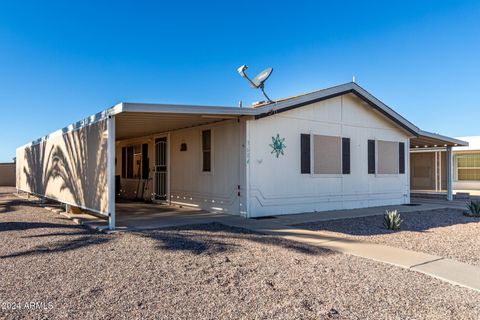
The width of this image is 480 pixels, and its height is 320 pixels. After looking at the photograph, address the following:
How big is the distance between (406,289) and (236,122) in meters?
6.64

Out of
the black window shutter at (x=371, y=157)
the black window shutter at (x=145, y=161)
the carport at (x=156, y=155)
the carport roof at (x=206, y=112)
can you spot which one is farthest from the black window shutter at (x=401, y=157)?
the black window shutter at (x=145, y=161)

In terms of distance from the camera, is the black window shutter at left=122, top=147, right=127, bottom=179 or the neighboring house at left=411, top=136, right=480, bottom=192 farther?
the neighboring house at left=411, top=136, right=480, bottom=192

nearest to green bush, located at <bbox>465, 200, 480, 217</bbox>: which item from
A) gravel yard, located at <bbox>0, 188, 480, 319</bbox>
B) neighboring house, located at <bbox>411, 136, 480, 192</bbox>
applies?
gravel yard, located at <bbox>0, 188, 480, 319</bbox>

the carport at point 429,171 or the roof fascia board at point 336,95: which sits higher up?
the roof fascia board at point 336,95

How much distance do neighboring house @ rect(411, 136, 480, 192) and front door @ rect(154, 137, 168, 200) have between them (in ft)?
Answer: 55.1

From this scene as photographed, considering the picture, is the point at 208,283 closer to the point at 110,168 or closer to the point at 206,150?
the point at 110,168

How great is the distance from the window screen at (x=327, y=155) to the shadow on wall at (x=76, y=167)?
20.4 feet

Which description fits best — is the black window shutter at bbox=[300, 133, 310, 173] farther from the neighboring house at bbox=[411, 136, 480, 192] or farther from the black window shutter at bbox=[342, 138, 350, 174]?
the neighboring house at bbox=[411, 136, 480, 192]

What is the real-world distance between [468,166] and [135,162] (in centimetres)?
2119

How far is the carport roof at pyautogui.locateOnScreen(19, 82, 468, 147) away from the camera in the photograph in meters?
8.05

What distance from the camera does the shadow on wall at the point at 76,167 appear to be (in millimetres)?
8570

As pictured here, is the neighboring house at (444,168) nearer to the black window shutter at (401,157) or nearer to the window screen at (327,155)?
the black window shutter at (401,157)

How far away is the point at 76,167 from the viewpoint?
10305 mm

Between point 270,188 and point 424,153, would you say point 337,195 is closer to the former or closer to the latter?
point 270,188
